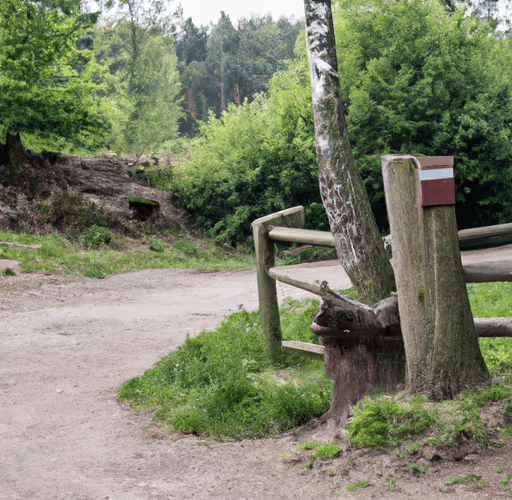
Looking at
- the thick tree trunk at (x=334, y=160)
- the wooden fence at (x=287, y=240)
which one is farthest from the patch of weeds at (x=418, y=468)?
the thick tree trunk at (x=334, y=160)

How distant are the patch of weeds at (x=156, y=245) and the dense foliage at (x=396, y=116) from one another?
206 centimetres

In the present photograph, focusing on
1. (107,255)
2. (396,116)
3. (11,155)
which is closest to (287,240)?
(107,255)

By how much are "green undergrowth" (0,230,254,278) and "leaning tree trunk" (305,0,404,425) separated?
29.0 ft

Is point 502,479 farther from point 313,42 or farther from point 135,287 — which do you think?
point 135,287

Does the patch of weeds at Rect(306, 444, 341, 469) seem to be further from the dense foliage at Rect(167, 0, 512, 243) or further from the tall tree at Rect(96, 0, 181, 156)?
the tall tree at Rect(96, 0, 181, 156)

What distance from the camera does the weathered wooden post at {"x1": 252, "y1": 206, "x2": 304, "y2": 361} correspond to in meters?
5.35

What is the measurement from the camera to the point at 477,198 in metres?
17.2

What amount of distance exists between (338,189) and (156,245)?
12.5m

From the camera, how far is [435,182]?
3.26m

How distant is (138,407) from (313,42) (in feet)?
10.5

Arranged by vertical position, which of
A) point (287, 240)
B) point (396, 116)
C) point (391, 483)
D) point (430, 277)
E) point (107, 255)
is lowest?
point (391, 483)

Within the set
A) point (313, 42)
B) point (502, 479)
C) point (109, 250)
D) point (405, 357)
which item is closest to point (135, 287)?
point (109, 250)


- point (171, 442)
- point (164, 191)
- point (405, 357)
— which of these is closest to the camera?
point (405, 357)

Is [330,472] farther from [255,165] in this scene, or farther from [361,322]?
[255,165]
